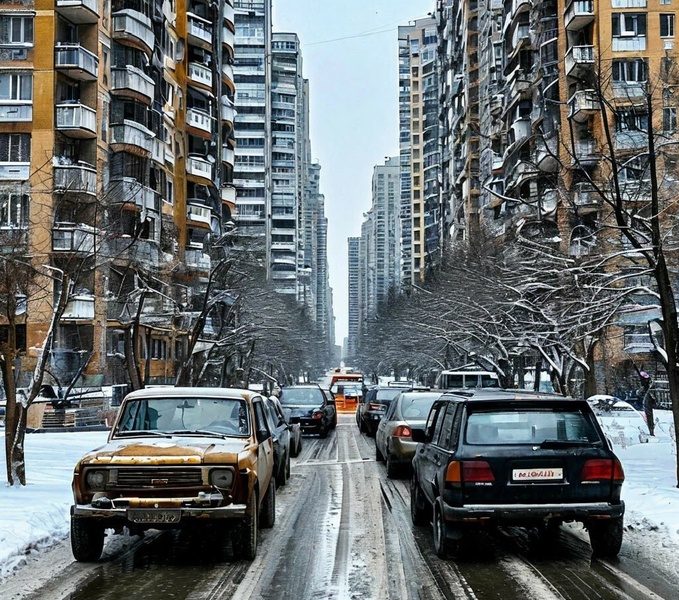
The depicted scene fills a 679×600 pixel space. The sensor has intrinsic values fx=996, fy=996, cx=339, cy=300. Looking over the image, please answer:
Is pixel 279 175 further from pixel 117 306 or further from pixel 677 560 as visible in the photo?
pixel 677 560

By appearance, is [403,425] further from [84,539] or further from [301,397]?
[301,397]

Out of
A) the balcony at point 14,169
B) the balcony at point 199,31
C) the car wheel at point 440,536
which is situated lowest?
the car wheel at point 440,536

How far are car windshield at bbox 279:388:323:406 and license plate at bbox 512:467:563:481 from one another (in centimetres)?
2261

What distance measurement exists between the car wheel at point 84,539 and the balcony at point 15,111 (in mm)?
36902

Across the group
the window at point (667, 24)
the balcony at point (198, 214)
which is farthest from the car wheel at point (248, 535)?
the balcony at point (198, 214)

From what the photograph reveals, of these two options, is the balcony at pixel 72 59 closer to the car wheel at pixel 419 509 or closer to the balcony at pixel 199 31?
the balcony at pixel 199 31

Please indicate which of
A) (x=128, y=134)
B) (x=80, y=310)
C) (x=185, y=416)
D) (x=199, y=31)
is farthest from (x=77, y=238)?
(x=199, y=31)

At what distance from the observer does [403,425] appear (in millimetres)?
17875

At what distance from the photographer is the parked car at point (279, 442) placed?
15.4m

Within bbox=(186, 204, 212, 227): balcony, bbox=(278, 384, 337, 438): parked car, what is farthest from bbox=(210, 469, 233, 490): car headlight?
bbox=(186, 204, 212, 227): balcony

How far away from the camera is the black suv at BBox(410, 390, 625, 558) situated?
9.23 metres

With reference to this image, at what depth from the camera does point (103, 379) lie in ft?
148

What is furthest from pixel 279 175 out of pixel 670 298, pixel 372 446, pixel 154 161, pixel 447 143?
pixel 670 298

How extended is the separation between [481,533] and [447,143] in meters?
100
